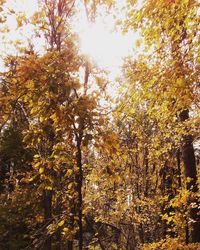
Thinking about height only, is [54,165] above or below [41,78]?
below

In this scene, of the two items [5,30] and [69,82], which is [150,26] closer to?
[69,82]

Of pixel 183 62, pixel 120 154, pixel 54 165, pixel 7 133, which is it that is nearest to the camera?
pixel 120 154

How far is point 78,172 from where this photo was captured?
12.9 ft

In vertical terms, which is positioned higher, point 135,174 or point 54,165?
point 135,174

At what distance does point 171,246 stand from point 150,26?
20.7ft

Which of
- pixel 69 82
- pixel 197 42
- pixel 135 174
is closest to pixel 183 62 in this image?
pixel 197 42

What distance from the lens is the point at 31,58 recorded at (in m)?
3.97

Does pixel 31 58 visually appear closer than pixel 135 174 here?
Yes

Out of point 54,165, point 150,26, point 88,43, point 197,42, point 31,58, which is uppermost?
point 150,26

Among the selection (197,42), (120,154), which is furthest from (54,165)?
(197,42)

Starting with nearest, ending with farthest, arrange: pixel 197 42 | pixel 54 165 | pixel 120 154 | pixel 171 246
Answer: pixel 120 154 < pixel 54 165 < pixel 197 42 < pixel 171 246

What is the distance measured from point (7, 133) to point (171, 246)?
10564 mm

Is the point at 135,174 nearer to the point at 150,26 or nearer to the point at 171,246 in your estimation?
the point at 171,246

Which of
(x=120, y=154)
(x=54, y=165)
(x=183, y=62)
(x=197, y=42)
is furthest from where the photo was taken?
(x=183, y=62)
